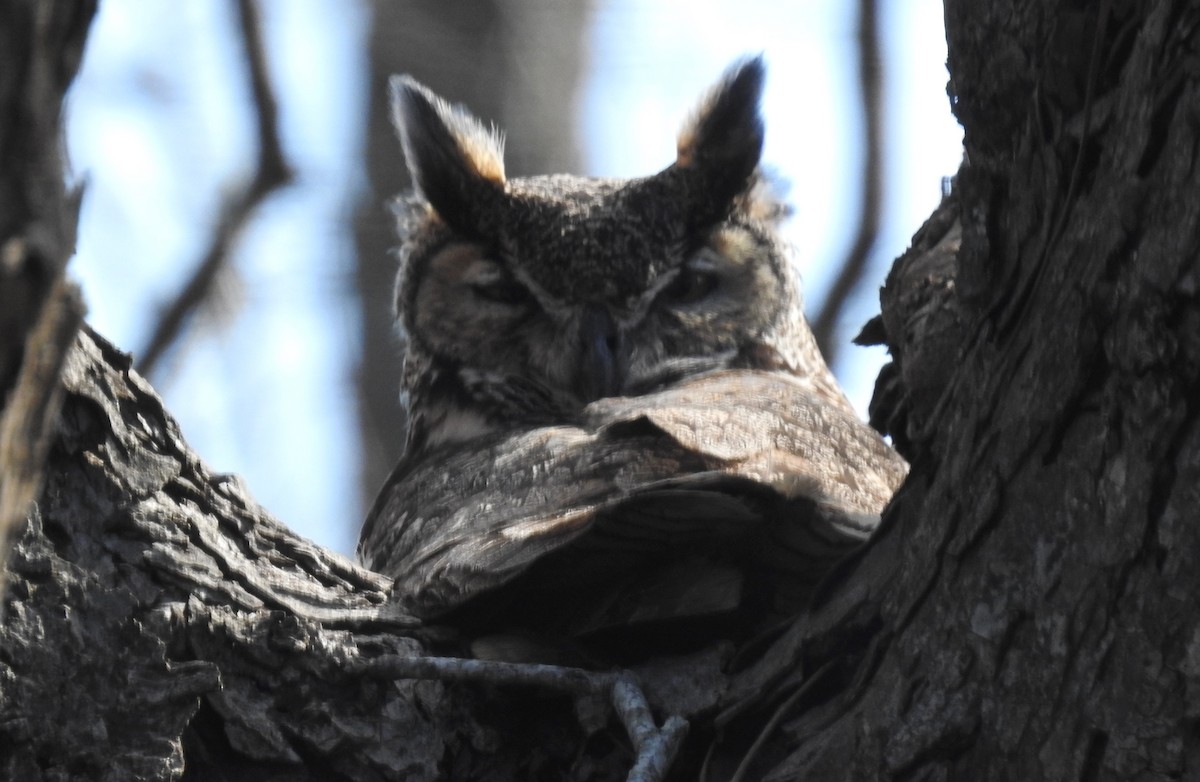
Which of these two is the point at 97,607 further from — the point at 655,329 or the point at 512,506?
the point at 655,329

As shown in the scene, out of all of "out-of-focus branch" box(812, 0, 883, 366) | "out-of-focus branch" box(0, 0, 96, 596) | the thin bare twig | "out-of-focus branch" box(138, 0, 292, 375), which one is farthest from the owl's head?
"out-of-focus branch" box(0, 0, 96, 596)

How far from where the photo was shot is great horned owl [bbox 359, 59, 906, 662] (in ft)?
5.89

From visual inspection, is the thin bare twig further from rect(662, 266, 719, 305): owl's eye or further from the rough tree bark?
rect(662, 266, 719, 305): owl's eye

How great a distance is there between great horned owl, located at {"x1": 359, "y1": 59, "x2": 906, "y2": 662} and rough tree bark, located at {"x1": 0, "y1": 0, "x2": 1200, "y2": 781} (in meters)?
0.13

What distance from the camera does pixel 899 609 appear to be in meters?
1.50

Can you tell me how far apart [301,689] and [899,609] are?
76 centimetres

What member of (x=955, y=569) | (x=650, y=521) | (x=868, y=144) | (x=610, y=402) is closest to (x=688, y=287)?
(x=610, y=402)

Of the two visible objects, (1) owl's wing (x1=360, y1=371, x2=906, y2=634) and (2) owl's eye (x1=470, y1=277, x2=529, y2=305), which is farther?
(2) owl's eye (x1=470, y1=277, x2=529, y2=305)

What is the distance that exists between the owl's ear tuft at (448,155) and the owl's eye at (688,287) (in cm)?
53

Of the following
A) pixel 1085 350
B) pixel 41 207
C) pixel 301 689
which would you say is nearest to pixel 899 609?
pixel 1085 350

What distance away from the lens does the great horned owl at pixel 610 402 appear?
5.89 ft

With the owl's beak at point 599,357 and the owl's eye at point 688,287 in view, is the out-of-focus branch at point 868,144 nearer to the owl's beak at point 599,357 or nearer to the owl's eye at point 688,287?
the owl's eye at point 688,287

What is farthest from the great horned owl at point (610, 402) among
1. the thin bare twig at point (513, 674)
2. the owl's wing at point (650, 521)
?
the thin bare twig at point (513, 674)

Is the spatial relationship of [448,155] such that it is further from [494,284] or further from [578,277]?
[578,277]
